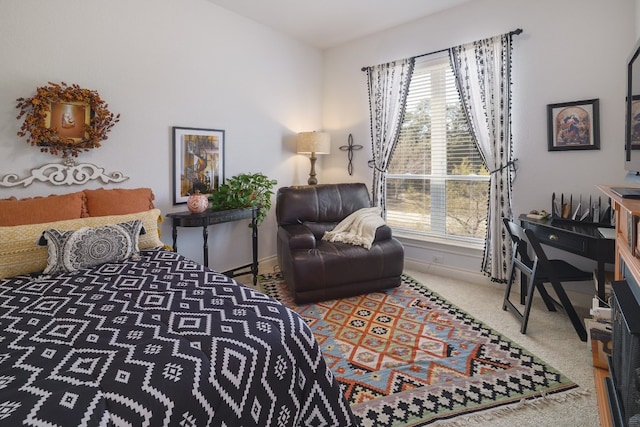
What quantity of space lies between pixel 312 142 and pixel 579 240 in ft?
9.36

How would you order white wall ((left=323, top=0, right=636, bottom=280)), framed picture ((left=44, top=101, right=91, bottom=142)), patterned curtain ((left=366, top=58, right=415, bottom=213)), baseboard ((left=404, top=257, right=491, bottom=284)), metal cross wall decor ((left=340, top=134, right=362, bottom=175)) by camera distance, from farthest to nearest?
metal cross wall decor ((left=340, top=134, right=362, bottom=175))
patterned curtain ((left=366, top=58, right=415, bottom=213))
baseboard ((left=404, top=257, right=491, bottom=284))
white wall ((left=323, top=0, right=636, bottom=280))
framed picture ((left=44, top=101, right=91, bottom=142))

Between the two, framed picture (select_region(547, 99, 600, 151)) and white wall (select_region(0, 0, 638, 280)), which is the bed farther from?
framed picture (select_region(547, 99, 600, 151))

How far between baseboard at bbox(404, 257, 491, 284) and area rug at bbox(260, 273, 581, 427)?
29.1 inches

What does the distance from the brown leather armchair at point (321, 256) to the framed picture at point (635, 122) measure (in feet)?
6.23

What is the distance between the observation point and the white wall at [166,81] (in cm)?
237

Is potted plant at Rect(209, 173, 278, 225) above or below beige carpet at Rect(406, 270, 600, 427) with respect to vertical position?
above

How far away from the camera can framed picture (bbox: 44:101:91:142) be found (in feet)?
7.97

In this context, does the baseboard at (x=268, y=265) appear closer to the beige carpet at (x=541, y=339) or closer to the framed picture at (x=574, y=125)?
the beige carpet at (x=541, y=339)

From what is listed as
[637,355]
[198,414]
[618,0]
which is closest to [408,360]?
[637,355]

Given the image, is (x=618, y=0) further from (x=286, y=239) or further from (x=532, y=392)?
(x=286, y=239)

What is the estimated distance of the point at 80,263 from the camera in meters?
2.04

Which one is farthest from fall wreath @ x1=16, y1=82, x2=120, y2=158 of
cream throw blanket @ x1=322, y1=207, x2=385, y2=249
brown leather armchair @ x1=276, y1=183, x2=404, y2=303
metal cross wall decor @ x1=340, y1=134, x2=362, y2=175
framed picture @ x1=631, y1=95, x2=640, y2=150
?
framed picture @ x1=631, y1=95, x2=640, y2=150

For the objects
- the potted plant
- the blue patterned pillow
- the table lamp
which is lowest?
the blue patterned pillow

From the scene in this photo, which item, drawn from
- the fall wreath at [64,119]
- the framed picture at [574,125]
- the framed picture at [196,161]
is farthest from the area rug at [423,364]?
the fall wreath at [64,119]
